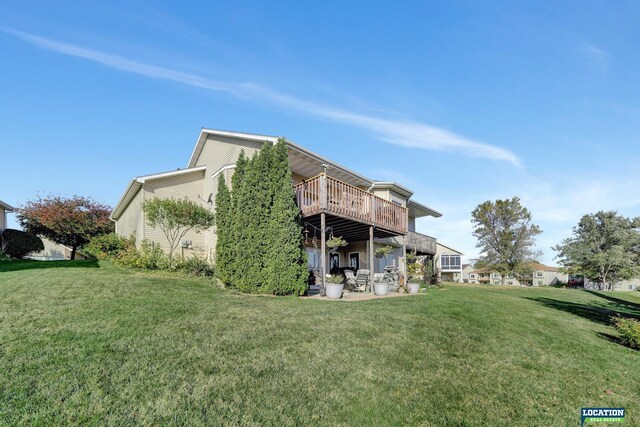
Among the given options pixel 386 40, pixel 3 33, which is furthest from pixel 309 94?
pixel 3 33

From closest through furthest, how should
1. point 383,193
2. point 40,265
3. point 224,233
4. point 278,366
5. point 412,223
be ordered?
point 278,366
point 224,233
point 40,265
point 383,193
point 412,223

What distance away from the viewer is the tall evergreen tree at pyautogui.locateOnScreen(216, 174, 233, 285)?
38.3 feet

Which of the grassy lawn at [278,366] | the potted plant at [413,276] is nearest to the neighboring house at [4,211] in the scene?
the grassy lawn at [278,366]

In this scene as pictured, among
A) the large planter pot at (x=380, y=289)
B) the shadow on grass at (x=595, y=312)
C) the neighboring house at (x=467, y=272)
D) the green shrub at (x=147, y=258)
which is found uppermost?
the green shrub at (x=147, y=258)

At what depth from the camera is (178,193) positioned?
15.5m

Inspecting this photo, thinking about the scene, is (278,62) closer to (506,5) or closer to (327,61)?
(327,61)

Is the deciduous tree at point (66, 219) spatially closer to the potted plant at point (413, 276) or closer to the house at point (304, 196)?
the house at point (304, 196)

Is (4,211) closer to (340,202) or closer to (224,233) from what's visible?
(224,233)

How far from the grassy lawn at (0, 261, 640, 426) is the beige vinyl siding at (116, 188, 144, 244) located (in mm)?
7236

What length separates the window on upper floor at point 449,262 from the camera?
46228 millimetres

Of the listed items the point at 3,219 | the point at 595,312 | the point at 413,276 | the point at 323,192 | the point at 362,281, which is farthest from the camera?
the point at 3,219

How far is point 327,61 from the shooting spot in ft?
42.4

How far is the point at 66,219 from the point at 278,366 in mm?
25816

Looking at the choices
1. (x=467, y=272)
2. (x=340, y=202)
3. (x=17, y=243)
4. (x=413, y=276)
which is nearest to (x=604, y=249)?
(x=467, y=272)
